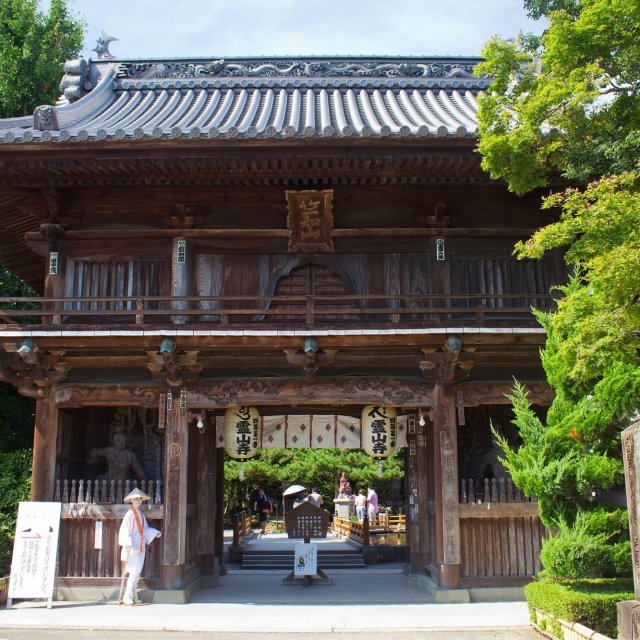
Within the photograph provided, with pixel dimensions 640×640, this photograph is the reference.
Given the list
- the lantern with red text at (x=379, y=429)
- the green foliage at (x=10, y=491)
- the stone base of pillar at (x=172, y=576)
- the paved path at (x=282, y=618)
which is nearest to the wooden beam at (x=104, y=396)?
the green foliage at (x=10, y=491)

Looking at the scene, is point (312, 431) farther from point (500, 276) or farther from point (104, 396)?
point (500, 276)

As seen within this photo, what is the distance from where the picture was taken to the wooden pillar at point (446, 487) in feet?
35.8

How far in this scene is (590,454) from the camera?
7.88m

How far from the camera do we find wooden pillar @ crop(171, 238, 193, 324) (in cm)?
1164

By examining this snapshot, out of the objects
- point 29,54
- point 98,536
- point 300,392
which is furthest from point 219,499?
point 29,54

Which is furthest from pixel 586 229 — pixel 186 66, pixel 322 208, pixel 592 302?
pixel 186 66

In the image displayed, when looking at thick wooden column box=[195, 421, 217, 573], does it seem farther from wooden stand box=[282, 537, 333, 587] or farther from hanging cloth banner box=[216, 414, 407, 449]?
wooden stand box=[282, 537, 333, 587]

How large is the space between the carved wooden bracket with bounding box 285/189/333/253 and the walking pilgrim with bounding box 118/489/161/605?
195 inches

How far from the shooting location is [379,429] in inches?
501

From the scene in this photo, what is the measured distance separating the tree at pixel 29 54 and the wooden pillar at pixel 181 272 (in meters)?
9.32

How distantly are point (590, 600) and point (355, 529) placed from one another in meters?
14.1

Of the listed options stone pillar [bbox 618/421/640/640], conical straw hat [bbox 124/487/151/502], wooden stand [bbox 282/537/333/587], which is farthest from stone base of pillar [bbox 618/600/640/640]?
wooden stand [bbox 282/537/333/587]

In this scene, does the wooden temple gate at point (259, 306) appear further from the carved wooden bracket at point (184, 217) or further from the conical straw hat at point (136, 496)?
the conical straw hat at point (136, 496)

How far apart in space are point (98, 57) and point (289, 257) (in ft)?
30.2
